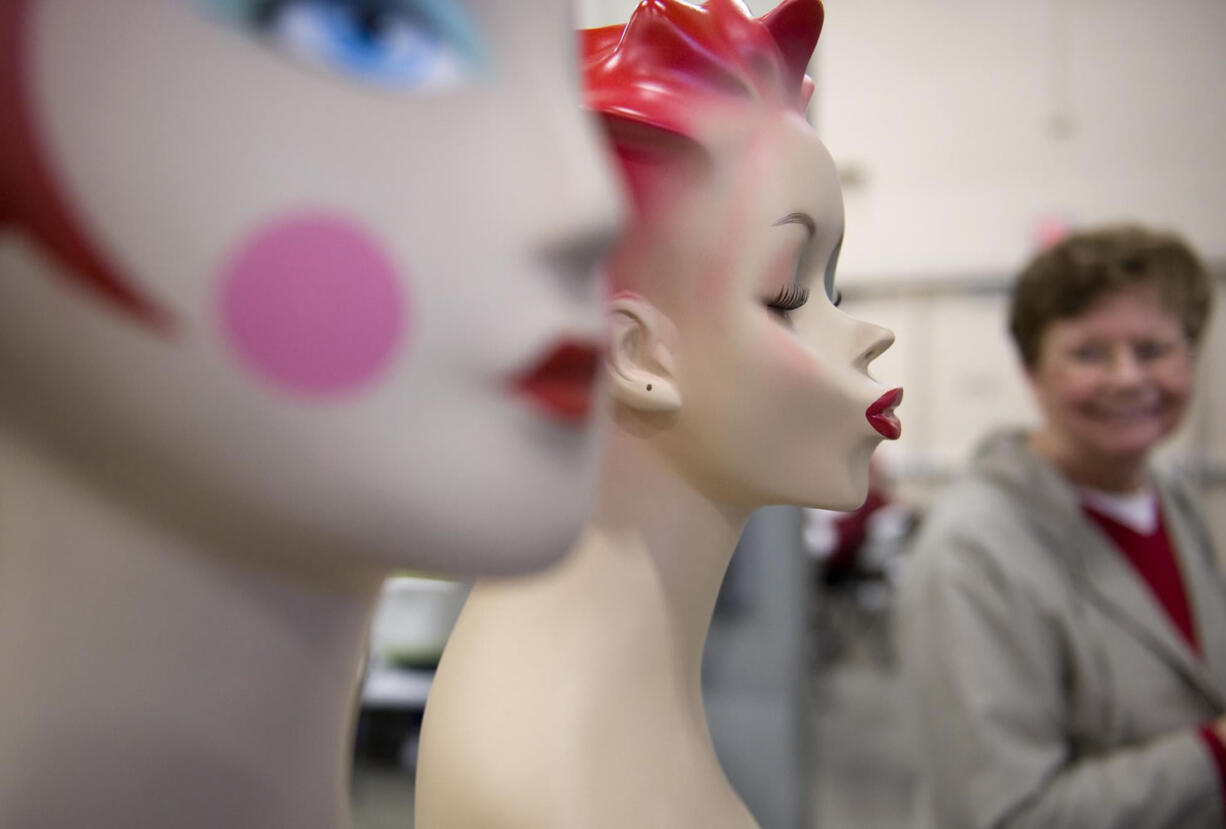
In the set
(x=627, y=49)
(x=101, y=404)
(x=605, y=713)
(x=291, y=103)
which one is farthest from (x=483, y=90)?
(x=605, y=713)

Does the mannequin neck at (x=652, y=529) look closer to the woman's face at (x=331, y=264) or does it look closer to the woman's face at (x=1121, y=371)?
the woman's face at (x=331, y=264)

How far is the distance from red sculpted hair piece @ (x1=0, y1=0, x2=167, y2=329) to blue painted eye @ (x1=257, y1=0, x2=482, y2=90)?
0.08 metres

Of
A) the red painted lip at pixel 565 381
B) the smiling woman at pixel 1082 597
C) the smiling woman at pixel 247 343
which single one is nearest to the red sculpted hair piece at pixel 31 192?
the smiling woman at pixel 247 343

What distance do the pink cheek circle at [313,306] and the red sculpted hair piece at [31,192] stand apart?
0.10ft

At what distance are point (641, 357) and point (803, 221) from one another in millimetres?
150

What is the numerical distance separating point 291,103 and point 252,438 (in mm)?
118

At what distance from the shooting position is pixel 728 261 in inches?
24.7

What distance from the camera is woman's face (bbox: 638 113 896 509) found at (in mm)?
628

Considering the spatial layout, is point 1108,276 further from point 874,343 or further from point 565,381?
point 565,381

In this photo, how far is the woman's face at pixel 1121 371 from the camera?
1.38 metres

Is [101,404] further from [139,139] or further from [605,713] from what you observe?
[605,713]

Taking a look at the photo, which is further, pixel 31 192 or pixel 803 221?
pixel 803 221

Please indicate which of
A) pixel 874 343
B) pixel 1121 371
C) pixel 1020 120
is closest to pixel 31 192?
pixel 874 343

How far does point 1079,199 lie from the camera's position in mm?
4578
